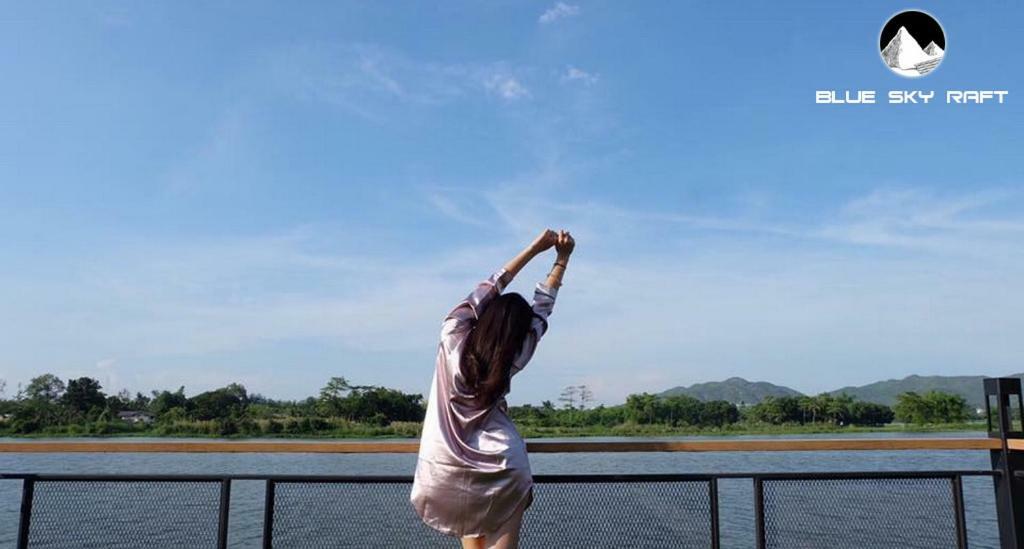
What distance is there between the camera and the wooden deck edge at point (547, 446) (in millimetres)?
2996

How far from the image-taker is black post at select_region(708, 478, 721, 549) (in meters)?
3.17

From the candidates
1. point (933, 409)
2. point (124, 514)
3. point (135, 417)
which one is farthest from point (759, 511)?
point (933, 409)

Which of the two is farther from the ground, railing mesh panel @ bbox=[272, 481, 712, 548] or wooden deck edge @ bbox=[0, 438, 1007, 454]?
wooden deck edge @ bbox=[0, 438, 1007, 454]

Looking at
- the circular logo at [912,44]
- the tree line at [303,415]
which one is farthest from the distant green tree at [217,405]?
the circular logo at [912,44]

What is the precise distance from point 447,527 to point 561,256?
3.04ft

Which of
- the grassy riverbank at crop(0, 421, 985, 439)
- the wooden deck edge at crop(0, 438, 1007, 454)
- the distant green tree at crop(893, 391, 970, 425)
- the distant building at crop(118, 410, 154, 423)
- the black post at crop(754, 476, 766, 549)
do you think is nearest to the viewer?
the wooden deck edge at crop(0, 438, 1007, 454)

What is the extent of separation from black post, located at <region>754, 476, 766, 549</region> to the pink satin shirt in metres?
1.46

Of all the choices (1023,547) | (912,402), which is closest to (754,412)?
(912,402)

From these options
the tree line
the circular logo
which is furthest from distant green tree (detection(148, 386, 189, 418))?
the circular logo

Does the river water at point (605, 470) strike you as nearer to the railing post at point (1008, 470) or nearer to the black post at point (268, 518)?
the black post at point (268, 518)

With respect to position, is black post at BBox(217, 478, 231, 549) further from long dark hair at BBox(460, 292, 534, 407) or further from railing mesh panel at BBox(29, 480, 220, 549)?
long dark hair at BBox(460, 292, 534, 407)

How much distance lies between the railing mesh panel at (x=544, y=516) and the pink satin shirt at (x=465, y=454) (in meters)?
0.95

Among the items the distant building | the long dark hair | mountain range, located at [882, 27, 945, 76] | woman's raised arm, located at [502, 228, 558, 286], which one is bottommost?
the distant building

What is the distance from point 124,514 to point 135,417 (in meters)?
69.7
